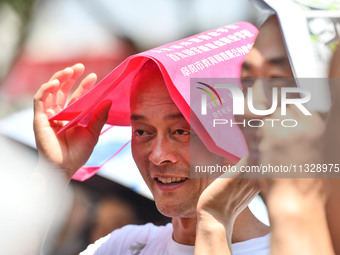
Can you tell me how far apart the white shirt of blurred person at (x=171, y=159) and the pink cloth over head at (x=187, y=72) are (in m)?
0.10

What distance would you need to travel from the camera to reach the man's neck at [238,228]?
2.04 m

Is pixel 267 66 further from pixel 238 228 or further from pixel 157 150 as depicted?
pixel 238 228

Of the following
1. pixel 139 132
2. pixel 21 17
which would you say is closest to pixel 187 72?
pixel 139 132

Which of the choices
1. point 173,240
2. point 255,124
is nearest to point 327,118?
point 255,124

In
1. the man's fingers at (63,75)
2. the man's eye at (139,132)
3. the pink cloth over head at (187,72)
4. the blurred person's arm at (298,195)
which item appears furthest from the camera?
the man's fingers at (63,75)

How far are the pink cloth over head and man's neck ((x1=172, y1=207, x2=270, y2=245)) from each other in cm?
34

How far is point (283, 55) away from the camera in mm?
1312

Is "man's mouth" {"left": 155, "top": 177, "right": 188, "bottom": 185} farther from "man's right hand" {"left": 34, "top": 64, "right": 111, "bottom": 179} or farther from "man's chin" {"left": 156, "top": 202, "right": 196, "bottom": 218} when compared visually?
"man's right hand" {"left": 34, "top": 64, "right": 111, "bottom": 179}

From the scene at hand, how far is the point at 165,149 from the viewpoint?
79.2 inches

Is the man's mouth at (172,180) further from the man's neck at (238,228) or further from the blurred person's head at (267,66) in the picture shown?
the blurred person's head at (267,66)

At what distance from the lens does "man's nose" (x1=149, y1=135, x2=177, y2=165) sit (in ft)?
6.58

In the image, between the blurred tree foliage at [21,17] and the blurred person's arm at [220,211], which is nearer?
the blurred person's arm at [220,211]

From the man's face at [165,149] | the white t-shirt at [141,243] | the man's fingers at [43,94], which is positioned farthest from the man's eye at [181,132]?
the man's fingers at [43,94]

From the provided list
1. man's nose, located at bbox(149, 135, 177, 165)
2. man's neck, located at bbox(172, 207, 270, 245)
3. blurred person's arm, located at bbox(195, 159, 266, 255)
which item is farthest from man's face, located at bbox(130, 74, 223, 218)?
blurred person's arm, located at bbox(195, 159, 266, 255)
